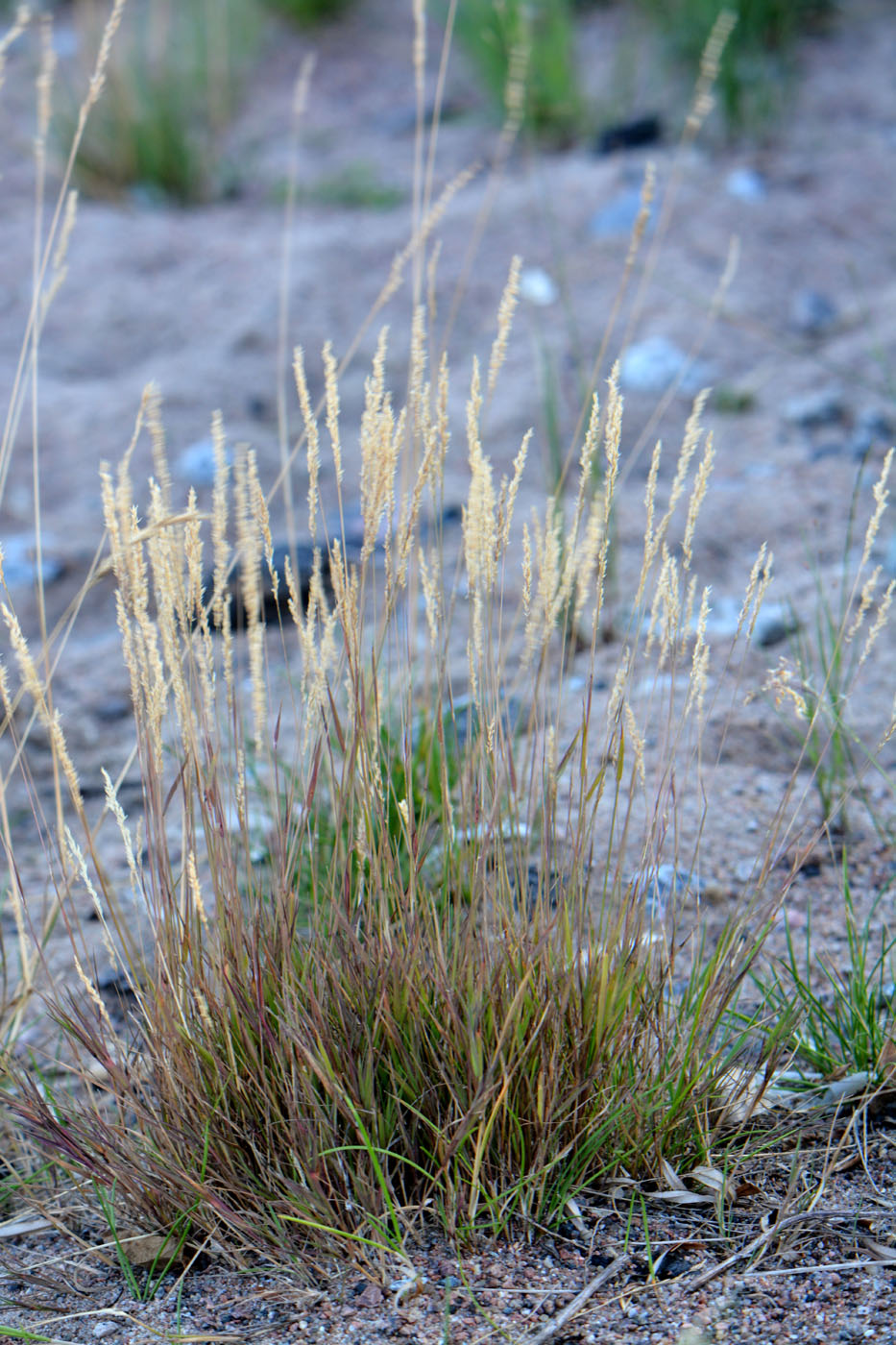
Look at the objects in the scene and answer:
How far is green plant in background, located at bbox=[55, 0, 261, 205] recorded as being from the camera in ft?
14.4

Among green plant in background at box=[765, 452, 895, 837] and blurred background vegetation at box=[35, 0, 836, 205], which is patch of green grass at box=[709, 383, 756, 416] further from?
blurred background vegetation at box=[35, 0, 836, 205]

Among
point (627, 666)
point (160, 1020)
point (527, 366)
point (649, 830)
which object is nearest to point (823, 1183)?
point (649, 830)

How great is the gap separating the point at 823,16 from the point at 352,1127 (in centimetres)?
499

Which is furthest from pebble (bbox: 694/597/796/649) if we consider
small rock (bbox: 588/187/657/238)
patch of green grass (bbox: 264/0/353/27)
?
patch of green grass (bbox: 264/0/353/27)

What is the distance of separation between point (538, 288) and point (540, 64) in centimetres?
113

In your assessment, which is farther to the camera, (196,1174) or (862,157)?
(862,157)

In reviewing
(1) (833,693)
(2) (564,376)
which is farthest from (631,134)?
(1) (833,693)

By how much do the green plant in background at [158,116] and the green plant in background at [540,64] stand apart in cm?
107

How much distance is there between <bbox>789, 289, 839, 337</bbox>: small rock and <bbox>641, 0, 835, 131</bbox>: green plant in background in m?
1.08

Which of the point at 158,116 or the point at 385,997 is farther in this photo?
the point at 158,116

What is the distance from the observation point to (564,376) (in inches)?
131

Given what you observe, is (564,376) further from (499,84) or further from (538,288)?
(499,84)

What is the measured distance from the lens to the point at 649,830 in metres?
1.28

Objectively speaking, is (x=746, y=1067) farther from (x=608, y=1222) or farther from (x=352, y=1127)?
(x=352, y=1127)
